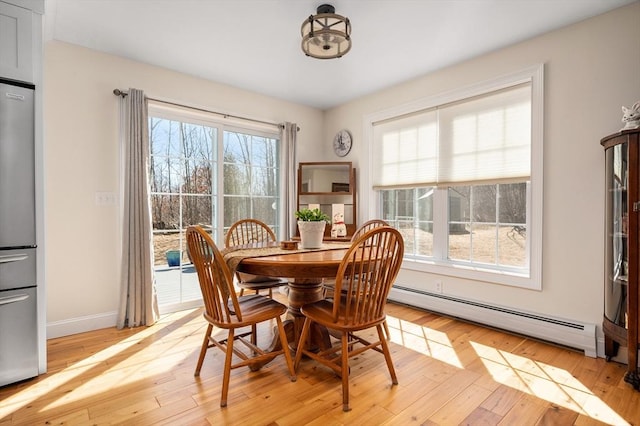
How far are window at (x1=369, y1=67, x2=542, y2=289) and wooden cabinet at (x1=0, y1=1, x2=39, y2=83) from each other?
315 cm

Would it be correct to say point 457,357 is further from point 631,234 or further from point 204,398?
point 204,398

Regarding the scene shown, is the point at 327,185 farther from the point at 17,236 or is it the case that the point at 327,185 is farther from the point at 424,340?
the point at 17,236

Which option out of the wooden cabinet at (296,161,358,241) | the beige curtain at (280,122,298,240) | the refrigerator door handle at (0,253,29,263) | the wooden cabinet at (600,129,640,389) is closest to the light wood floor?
the wooden cabinet at (600,129,640,389)

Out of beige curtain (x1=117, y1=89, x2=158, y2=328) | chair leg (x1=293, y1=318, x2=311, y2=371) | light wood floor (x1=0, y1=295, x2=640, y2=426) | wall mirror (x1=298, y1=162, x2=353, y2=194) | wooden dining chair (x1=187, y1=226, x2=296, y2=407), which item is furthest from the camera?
wall mirror (x1=298, y1=162, x2=353, y2=194)

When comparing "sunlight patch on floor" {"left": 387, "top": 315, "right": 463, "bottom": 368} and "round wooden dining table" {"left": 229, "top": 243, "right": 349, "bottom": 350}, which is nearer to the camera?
"round wooden dining table" {"left": 229, "top": 243, "right": 349, "bottom": 350}

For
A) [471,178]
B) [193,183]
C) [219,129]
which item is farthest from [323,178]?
[471,178]

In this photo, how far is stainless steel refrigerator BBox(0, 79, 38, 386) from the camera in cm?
198

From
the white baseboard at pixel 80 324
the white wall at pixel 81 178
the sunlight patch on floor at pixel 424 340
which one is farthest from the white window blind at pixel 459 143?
the white baseboard at pixel 80 324

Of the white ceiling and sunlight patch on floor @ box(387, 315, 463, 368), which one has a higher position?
the white ceiling

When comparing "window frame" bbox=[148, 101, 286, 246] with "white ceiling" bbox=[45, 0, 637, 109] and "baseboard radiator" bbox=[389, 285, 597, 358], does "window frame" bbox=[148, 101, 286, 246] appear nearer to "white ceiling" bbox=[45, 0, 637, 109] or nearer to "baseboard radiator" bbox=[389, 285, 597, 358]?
"white ceiling" bbox=[45, 0, 637, 109]

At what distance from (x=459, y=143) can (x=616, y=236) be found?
149 centimetres

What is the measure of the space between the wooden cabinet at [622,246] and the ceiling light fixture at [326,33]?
1837 millimetres

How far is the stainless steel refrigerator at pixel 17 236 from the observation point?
198 cm

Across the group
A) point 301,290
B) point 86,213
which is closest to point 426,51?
point 301,290
